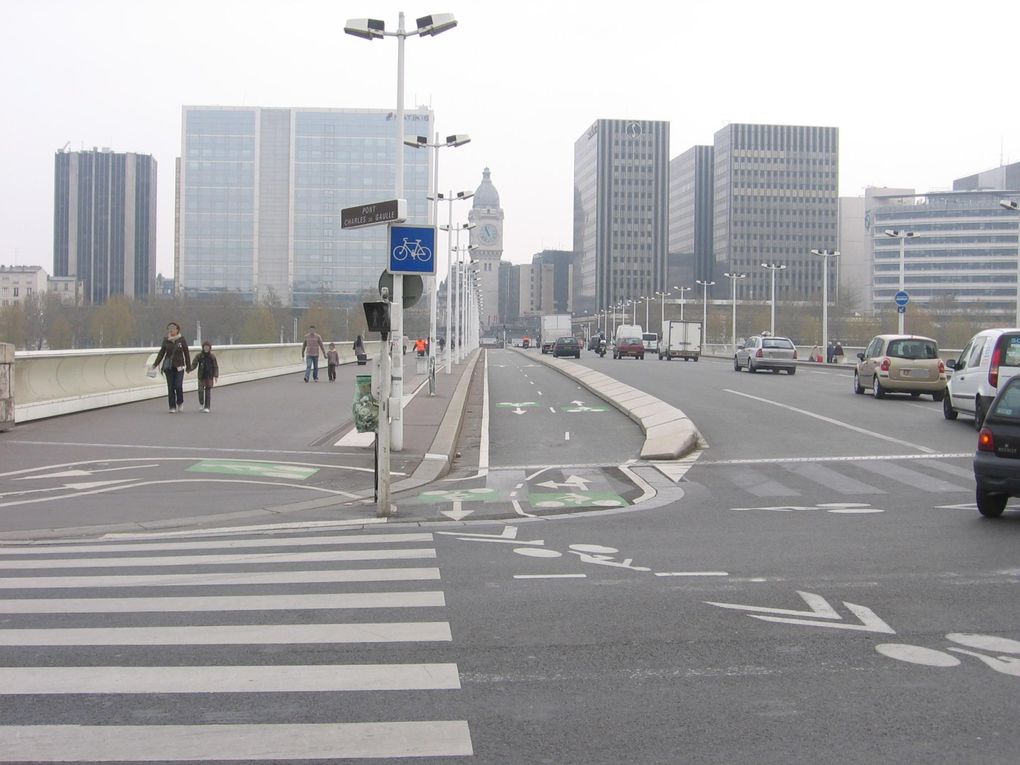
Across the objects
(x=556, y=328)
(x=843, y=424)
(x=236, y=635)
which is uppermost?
(x=556, y=328)

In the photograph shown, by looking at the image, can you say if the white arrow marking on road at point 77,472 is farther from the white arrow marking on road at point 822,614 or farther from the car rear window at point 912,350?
the car rear window at point 912,350

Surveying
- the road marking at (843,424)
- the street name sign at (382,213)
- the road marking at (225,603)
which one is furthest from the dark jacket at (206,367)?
the road marking at (225,603)

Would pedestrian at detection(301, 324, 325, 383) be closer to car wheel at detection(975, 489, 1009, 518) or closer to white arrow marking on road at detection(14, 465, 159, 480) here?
white arrow marking on road at detection(14, 465, 159, 480)

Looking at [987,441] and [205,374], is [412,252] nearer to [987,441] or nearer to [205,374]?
[987,441]

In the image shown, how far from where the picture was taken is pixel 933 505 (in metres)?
12.7

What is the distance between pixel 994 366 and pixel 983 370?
49cm

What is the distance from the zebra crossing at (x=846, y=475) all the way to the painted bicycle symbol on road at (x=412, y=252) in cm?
520

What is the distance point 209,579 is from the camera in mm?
8617

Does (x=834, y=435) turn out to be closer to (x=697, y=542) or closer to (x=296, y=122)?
(x=697, y=542)

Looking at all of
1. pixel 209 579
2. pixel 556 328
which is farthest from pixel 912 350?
pixel 556 328

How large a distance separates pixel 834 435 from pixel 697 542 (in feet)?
38.0

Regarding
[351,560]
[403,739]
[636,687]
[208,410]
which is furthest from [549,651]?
[208,410]

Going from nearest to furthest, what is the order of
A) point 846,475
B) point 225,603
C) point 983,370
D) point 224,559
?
1. point 225,603
2. point 224,559
3. point 846,475
4. point 983,370

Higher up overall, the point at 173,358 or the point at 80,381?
the point at 173,358
